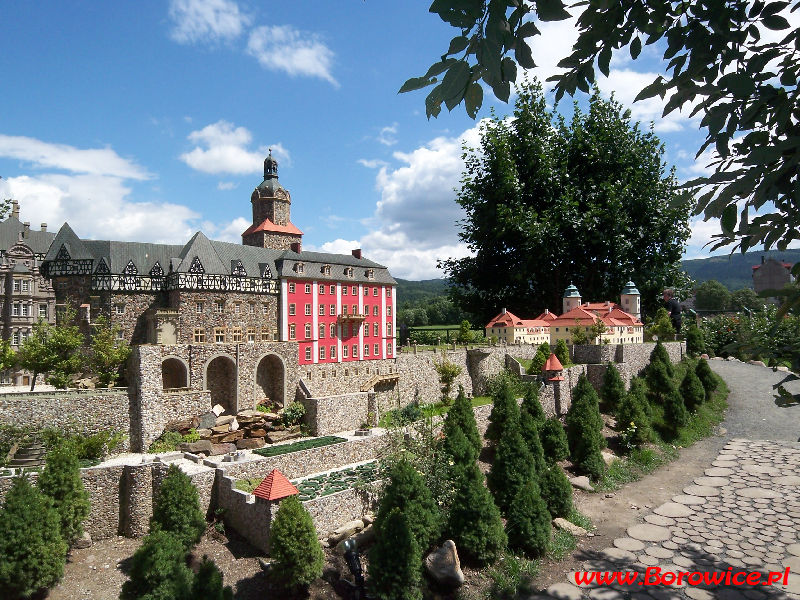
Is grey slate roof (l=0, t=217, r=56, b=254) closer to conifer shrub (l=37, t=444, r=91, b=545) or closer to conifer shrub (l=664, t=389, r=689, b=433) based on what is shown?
conifer shrub (l=37, t=444, r=91, b=545)

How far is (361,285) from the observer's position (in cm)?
3228

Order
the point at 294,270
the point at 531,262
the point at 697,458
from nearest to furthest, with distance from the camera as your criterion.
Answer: the point at 697,458
the point at 294,270
the point at 531,262

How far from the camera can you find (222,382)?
2392 centimetres

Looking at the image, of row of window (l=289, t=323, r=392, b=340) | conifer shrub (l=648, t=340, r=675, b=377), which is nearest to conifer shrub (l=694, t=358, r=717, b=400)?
conifer shrub (l=648, t=340, r=675, b=377)

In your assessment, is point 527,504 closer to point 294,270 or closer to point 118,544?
point 118,544

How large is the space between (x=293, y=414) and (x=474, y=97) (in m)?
20.8

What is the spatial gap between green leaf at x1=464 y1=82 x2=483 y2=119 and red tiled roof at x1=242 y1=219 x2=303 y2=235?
32.5 m

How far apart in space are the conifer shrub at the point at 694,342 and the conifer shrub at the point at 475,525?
2925 cm

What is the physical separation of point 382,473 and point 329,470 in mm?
2206

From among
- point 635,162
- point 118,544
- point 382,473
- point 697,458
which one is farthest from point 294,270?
point 635,162

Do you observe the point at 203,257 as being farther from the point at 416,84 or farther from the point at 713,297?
the point at 713,297

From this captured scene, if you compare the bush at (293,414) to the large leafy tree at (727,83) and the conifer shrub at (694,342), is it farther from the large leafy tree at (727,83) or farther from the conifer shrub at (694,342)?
the conifer shrub at (694,342)

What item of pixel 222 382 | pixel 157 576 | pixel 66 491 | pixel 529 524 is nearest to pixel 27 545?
pixel 66 491

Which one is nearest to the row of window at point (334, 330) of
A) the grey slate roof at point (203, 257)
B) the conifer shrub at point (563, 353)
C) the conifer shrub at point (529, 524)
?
the grey slate roof at point (203, 257)
